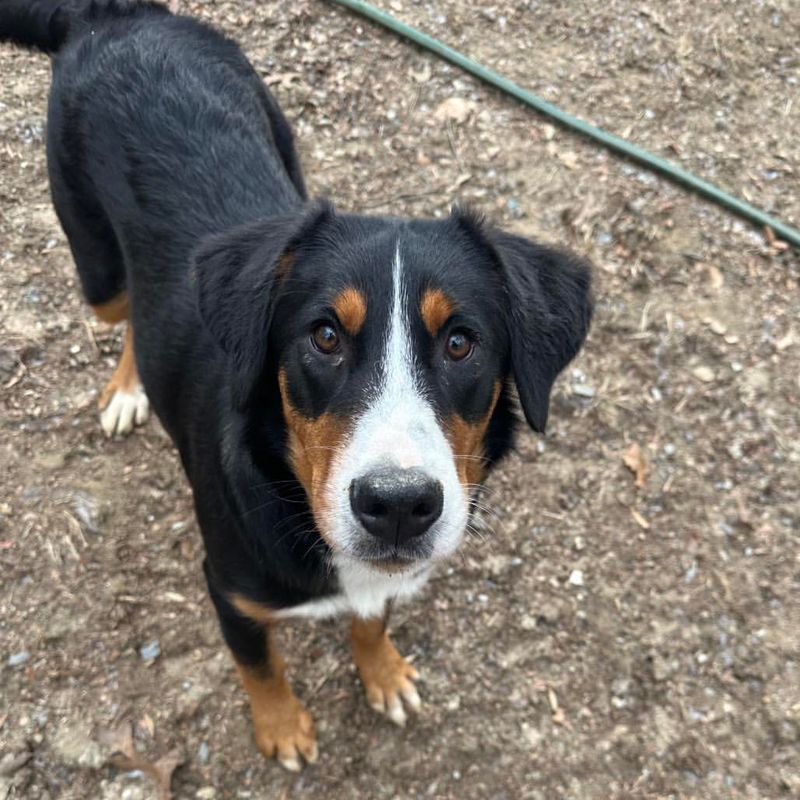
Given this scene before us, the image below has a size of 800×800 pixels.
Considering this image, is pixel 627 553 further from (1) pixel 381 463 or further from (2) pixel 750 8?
(2) pixel 750 8

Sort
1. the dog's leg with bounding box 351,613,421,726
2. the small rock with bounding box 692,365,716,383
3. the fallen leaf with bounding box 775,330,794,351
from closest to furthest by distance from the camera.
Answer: the dog's leg with bounding box 351,613,421,726
the small rock with bounding box 692,365,716,383
the fallen leaf with bounding box 775,330,794,351

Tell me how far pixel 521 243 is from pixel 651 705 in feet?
7.34

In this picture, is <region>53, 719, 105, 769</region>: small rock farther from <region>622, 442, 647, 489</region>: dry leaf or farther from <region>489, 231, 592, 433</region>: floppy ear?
<region>622, 442, 647, 489</region>: dry leaf

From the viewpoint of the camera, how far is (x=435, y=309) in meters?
2.28

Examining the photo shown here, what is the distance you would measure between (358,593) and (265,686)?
0.66 m

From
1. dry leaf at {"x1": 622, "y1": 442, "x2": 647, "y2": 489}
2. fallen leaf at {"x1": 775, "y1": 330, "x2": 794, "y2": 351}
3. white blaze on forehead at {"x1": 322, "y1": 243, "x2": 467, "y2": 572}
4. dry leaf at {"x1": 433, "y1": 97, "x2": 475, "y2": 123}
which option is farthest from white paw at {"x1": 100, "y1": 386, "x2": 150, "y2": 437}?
fallen leaf at {"x1": 775, "y1": 330, "x2": 794, "y2": 351}

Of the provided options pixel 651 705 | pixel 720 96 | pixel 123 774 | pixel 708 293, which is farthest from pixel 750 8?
pixel 123 774

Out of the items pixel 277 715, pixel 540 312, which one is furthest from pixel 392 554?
pixel 277 715

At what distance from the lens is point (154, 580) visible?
3.77 metres

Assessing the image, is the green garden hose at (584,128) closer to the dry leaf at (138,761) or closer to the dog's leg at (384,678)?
the dog's leg at (384,678)

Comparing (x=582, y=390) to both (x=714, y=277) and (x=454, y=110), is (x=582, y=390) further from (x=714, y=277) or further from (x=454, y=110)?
(x=454, y=110)

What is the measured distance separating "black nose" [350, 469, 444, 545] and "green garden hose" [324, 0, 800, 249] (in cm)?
380

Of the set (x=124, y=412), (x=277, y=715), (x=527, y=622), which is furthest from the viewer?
(x=124, y=412)

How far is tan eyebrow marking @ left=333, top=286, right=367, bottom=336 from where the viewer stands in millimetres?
2246
